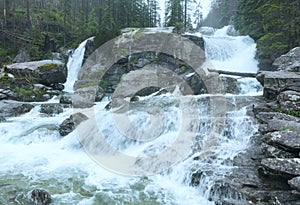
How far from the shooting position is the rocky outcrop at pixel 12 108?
1479cm

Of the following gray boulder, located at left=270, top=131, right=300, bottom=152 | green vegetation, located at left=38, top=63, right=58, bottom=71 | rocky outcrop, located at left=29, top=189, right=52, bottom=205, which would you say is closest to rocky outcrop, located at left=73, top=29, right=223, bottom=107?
green vegetation, located at left=38, top=63, right=58, bottom=71

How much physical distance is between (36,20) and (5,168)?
32.0 metres

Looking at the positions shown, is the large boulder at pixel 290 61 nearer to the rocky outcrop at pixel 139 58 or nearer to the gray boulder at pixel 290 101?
the gray boulder at pixel 290 101

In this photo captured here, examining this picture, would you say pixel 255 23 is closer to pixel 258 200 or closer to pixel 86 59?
pixel 86 59

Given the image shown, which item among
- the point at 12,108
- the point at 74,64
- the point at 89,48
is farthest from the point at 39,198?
the point at 89,48

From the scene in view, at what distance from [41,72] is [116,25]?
61.2ft

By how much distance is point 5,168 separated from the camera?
8922mm

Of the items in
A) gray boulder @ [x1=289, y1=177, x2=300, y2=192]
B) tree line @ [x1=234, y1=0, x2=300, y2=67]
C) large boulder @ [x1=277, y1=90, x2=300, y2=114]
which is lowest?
gray boulder @ [x1=289, y1=177, x2=300, y2=192]

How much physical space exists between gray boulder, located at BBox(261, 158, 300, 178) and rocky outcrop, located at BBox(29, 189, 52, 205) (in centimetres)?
553

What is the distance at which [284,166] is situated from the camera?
226 inches

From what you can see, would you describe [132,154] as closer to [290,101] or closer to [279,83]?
[290,101]

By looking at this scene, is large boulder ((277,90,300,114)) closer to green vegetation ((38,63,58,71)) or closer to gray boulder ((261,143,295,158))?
gray boulder ((261,143,295,158))

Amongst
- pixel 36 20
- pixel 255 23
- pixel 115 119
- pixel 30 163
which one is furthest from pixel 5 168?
pixel 36 20

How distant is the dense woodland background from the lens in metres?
19.7
